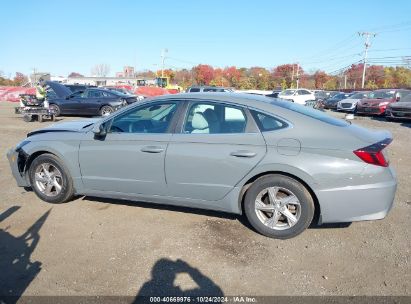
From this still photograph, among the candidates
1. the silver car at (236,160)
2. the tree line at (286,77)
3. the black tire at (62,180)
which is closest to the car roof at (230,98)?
the silver car at (236,160)

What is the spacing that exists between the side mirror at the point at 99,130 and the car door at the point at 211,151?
95 centimetres

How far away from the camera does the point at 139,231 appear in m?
3.90

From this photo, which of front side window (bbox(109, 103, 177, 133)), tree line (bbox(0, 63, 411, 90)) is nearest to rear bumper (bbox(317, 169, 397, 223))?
front side window (bbox(109, 103, 177, 133))

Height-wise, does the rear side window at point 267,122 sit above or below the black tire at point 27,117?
above

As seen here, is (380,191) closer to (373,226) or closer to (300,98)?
(373,226)

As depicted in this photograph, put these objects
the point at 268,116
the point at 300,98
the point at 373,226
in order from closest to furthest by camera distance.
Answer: the point at 268,116 → the point at 373,226 → the point at 300,98

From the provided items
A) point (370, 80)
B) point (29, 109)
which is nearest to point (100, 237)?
point (29, 109)

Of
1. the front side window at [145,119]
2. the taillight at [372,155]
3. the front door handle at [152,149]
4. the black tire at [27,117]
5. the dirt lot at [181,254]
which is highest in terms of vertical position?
the front side window at [145,119]

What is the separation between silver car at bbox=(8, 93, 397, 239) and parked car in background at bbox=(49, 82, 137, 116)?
41.5 ft

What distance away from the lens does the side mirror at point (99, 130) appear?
4.21 metres

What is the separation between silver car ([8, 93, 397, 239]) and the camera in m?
3.45

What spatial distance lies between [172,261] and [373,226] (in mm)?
2491

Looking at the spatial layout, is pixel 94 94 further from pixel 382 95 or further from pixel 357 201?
pixel 382 95

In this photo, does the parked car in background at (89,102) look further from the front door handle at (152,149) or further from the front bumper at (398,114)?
the front bumper at (398,114)
